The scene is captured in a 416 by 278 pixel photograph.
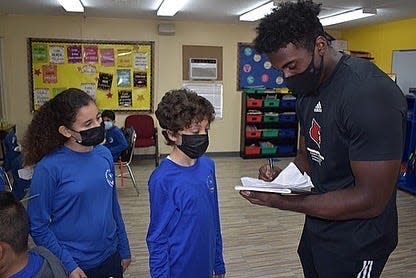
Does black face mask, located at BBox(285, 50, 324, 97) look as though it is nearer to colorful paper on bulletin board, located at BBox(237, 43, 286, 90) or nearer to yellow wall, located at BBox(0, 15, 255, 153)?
yellow wall, located at BBox(0, 15, 255, 153)

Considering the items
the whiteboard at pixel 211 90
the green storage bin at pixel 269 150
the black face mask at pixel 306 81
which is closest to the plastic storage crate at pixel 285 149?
the green storage bin at pixel 269 150

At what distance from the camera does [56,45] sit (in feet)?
20.8

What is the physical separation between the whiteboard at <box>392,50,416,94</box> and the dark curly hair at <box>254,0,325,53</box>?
543cm

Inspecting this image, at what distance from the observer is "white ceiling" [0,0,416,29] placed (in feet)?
15.9

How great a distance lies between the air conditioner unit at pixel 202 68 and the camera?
6848 millimetres

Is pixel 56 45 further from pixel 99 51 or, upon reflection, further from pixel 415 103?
pixel 415 103

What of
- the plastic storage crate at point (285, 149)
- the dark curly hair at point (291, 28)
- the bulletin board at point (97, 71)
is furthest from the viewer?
the plastic storage crate at point (285, 149)

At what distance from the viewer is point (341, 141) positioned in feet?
3.92

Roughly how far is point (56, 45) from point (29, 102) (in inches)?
42.9

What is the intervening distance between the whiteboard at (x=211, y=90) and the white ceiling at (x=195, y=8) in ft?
3.83

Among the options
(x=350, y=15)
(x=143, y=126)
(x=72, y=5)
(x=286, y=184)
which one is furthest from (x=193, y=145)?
(x=143, y=126)

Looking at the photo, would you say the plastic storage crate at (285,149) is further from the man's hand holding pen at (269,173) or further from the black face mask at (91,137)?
the black face mask at (91,137)

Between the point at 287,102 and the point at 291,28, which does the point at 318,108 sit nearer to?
the point at 291,28

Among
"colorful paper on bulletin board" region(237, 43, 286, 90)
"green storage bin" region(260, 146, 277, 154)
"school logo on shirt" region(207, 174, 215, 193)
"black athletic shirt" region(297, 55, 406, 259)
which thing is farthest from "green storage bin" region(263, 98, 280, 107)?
"black athletic shirt" region(297, 55, 406, 259)
